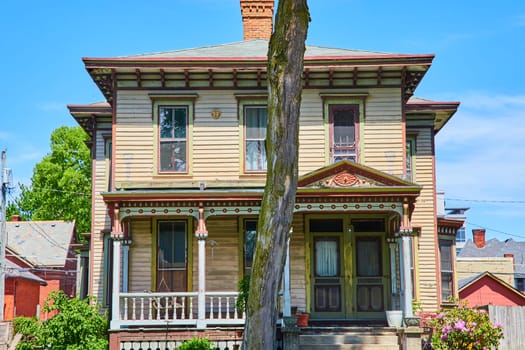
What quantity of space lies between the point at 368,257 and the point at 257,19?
9.32 meters

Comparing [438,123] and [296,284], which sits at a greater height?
[438,123]

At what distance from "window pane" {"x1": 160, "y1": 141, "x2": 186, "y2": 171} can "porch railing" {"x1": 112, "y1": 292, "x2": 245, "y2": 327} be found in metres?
3.49

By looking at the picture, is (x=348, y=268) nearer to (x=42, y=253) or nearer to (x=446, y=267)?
(x=446, y=267)

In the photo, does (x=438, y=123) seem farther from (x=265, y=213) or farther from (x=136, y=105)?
(x=265, y=213)

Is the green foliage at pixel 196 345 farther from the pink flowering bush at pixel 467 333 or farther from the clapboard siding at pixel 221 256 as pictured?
the pink flowering bush at pixel 467 333

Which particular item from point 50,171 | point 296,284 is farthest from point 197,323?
point 50,171

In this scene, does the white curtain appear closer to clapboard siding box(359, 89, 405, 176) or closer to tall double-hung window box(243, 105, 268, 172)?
clapboard siding box(359, 89, 405, 176)

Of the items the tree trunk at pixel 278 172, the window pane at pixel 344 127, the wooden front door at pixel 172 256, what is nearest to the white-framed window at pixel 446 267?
the window pane at pixel 344 127

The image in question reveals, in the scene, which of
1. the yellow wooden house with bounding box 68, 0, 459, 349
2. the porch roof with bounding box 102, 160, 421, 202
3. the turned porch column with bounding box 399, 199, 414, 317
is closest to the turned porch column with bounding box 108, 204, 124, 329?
the porch roof with bounding box 102, 160, 421, 202

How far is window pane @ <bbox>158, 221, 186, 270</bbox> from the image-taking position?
21250mm

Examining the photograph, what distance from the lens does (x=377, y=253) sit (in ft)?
70.9

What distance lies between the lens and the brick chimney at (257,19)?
2602cm

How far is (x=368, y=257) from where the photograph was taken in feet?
70.8

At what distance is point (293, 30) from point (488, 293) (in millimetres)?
29953
